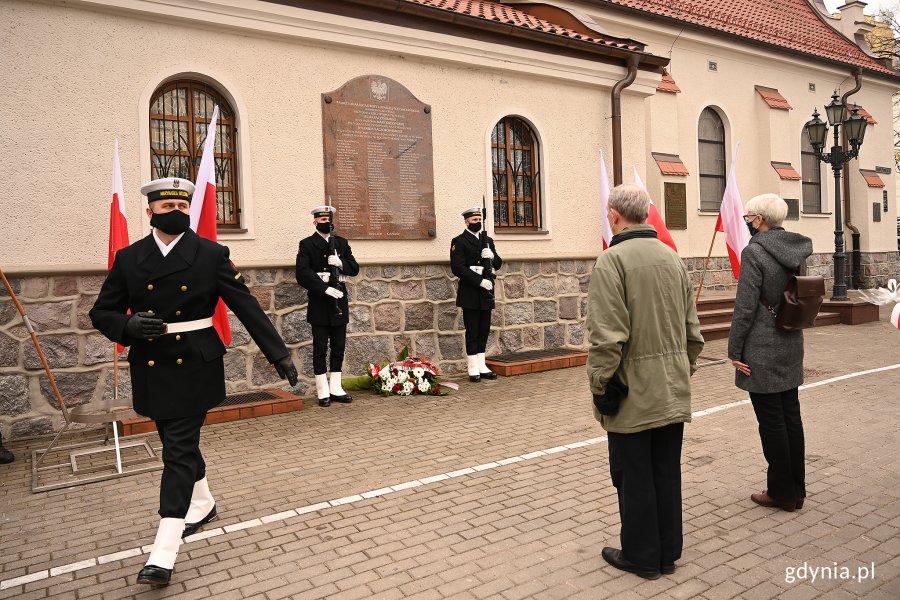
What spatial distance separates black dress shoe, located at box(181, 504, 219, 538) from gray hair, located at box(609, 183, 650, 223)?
3.09 meters

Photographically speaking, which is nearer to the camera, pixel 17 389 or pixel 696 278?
pixel 17 389

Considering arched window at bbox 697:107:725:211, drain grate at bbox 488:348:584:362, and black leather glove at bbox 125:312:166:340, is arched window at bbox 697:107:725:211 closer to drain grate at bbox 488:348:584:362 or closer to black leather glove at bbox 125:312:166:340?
drain grate at bbox 488:348:584:362

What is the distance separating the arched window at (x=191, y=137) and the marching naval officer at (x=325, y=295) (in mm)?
1056

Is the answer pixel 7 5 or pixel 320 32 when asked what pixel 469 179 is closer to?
pixel 320 32

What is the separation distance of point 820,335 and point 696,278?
366cm

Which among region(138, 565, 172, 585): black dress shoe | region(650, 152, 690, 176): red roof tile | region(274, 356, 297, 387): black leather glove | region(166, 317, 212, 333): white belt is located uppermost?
region(650, 152, 690, 176): red roof tile

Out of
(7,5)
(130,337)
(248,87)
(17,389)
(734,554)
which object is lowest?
(734,554)

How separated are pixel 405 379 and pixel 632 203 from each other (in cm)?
530

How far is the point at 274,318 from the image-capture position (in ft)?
27.9

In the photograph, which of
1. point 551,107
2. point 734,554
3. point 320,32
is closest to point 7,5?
point 320,32

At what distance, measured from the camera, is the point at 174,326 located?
13.0ft

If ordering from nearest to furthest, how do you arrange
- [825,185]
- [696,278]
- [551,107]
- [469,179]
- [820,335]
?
[469,179]
[551,107]
[820,335]
[696,278]
[825,185]

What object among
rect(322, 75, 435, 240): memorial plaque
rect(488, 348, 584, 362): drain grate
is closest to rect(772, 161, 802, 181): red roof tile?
rect(488, 348, 584, 362): drain grate

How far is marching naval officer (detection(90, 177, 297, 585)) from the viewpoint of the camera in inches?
153
